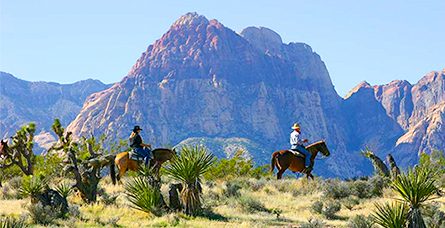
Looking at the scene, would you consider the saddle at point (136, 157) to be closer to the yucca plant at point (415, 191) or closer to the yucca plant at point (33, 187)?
the yucca plant at point (33, 187)

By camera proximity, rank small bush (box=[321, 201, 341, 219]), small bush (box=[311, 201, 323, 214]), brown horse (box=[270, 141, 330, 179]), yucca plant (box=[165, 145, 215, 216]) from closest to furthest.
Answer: yucca plant (box=[165, 145, 215, 216])
small bush (box=[321, 201, 341, 219])
small bush (box=[311, 201, 323, 214])
brown horse (box=[270, 141, 330, 179])

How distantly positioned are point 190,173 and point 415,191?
603cm

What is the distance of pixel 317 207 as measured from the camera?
17.0 m

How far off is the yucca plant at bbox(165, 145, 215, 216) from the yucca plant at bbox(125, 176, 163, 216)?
2.23 feet

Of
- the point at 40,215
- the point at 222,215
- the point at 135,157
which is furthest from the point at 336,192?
the point at 40,215

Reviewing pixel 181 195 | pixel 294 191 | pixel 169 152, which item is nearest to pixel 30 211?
pixel 181 195

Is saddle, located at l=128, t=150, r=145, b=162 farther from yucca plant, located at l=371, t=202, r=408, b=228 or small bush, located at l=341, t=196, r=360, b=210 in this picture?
yucca plant, located at l=371, t=202, r=408, b=228

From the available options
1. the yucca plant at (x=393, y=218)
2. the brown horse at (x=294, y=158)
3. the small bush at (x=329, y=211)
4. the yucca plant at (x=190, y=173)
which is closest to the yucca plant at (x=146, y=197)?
the yucca plant at (x=190, y=173)

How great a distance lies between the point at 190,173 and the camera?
49.1 ft

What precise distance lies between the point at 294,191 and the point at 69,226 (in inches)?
420

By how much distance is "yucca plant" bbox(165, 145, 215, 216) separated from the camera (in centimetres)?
1502

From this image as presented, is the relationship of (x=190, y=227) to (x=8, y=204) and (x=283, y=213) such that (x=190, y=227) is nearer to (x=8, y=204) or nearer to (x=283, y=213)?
(x=283, y=213)

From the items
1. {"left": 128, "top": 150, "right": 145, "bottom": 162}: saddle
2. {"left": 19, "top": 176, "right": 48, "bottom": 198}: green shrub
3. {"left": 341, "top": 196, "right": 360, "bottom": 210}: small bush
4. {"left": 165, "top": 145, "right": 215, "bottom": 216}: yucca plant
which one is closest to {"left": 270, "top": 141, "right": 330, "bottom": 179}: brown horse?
{"left": 341, "top": 196, "right": 360, "bottom": 210}: small bush

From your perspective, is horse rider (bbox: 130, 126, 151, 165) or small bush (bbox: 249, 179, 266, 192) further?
small bush (bbox: 249, 179, 266, 192)
